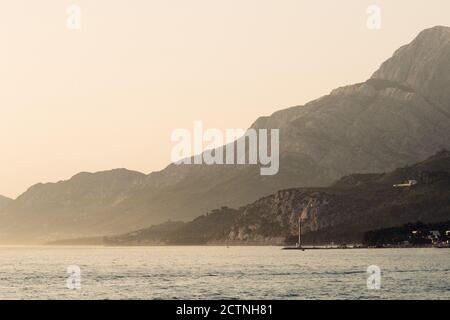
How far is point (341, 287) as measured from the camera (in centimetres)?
15625

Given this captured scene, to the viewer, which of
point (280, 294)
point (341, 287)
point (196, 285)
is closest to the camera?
point (280, 294)
